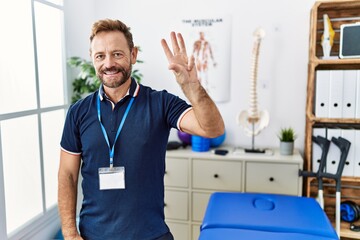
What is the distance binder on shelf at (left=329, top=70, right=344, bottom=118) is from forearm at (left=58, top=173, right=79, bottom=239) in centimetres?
181

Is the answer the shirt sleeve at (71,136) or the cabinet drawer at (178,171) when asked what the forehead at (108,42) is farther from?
the cabinet drawer at (178,171)

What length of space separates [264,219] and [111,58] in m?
1.06

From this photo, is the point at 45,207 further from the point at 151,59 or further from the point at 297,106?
the point at 297,106

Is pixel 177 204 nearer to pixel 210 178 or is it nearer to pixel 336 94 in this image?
pixel 210 178

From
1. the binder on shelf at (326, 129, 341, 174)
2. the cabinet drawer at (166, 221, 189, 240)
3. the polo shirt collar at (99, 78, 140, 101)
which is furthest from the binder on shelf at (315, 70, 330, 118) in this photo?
the polo shirt collar at (99, 78, 140, 101)

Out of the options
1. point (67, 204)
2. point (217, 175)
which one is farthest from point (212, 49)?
point (67, 204)

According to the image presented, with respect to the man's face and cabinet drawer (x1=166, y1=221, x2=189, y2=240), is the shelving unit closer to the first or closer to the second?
cabinet drawer (x1=166, y1=221, x2=189, y2=240)

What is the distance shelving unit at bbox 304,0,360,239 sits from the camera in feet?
7.52

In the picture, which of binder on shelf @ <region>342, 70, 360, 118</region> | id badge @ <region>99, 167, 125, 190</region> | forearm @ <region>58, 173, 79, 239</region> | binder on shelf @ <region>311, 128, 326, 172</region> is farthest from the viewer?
binder on shelf @ <region>311, 128, 326, 172</region>

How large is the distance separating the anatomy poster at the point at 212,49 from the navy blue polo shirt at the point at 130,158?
1.42m

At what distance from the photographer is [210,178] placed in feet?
8.07

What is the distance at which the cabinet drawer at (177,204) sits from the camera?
252cm

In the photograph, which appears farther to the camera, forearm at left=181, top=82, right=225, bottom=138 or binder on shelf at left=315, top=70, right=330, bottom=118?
binder on shelf at left=315, top=70, right=330, bottom=118

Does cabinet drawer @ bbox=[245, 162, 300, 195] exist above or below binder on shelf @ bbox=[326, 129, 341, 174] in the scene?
below
